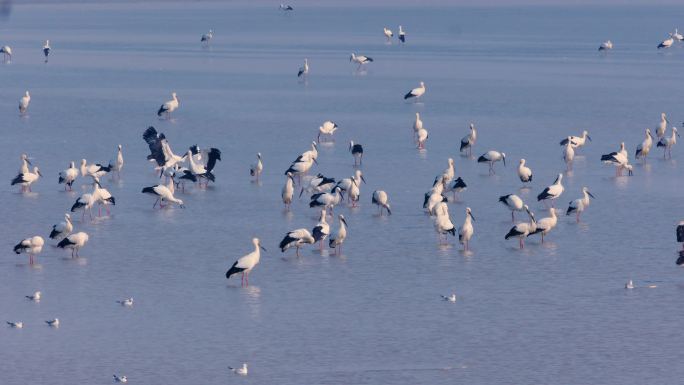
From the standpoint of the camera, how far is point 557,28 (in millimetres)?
127688

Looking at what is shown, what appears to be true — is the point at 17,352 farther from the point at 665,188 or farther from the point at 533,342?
the point at 665,188

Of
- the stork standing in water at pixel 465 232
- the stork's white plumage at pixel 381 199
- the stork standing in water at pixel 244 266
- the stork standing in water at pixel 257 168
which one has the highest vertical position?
the stork standing in water at pixel 257 168

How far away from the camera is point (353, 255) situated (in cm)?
2856

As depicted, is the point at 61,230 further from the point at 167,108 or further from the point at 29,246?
the point at 167,108

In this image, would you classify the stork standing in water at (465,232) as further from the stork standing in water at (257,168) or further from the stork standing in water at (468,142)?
the stork standing in water at (468,142)

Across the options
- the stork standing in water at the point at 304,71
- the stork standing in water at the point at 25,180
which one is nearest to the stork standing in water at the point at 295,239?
the stork standing in water at the point at 25,180

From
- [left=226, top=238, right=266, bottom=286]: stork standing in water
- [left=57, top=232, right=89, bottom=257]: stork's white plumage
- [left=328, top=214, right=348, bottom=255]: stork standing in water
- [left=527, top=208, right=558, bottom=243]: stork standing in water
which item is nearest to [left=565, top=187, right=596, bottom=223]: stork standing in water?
[left=527, top=208, right=558, bottom=243]: stork standing in water

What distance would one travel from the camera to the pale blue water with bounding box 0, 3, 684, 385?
68.8ft

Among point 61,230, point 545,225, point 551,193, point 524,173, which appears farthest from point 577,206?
point 61,230

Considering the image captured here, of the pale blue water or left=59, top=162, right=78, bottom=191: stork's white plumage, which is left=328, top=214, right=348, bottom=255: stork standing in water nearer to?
the pale blue water

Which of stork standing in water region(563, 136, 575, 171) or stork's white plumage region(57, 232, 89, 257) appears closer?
stork's white plumage region(57, 232, 89, 257)

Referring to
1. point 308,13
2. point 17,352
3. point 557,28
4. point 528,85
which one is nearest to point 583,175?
point 17,352

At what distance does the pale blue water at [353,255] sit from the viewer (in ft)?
68.8

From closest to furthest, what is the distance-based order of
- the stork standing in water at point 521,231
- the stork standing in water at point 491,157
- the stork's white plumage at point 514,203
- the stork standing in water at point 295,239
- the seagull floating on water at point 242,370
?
1. the seagull floating on water at point 242,370
2. the stork standing in water at point 295,239
3. the stork standing in water at point 521,231
4. the stork's white plumage at point 514,203
5. the stork standing in water at point 491,157
